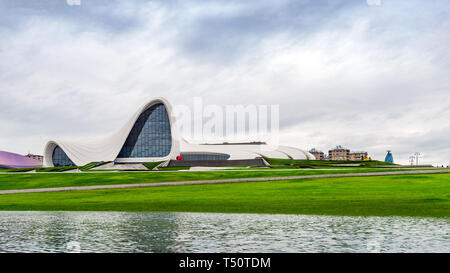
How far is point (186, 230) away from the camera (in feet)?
46.0

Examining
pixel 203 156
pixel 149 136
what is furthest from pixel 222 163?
pixel 149 136

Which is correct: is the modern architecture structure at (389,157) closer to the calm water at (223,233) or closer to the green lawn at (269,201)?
the green lawn at (269,201)

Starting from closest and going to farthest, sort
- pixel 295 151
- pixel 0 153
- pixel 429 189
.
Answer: pixel 429 189, pixel 295 151, pixel 0 153

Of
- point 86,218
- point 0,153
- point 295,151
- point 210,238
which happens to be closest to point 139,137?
point 295,151

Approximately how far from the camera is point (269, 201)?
75.9 feet

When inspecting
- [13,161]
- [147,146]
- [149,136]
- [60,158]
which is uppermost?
[149,136]

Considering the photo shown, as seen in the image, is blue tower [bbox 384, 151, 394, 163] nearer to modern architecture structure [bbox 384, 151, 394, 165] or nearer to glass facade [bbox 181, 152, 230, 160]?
modern architecture structure [bbox 384, 151, 394, 165]

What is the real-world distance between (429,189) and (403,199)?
6.41 metres

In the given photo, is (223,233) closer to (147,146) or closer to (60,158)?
(147,146)

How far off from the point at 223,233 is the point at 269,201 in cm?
1022

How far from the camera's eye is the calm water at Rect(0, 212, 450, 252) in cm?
1107

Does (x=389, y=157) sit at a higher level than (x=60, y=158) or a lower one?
higher

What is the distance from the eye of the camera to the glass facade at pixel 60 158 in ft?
310
